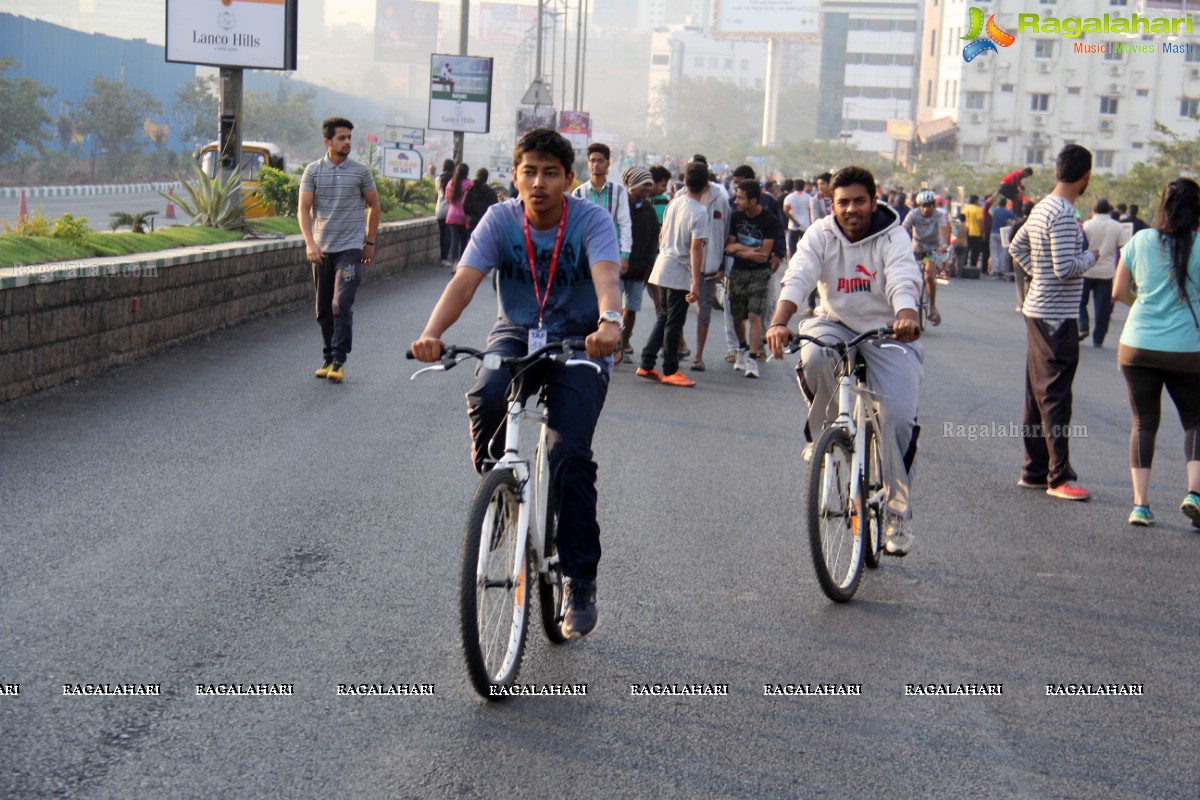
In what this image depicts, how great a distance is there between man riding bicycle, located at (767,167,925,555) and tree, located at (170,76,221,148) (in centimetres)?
5972

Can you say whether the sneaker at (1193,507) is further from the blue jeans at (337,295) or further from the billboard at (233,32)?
the billboard at (233,32)

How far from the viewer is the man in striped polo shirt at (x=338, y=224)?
11.0 m

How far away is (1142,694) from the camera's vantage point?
498 centimetres

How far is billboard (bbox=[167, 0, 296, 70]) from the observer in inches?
750

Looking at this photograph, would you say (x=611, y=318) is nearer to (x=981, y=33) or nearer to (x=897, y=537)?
(x=897, y=537)

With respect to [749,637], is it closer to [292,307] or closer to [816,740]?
[816,740]

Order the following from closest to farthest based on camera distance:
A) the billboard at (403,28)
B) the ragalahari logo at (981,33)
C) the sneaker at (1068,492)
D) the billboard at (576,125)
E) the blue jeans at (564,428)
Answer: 1. the blue jeans at (564,428)
2. the sneaker at (1068,492)
3. the billboard at (576,125)
4. the ragalahari logo at (981,33)
5. the billboard at (403,28)

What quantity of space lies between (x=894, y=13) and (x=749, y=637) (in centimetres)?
14811

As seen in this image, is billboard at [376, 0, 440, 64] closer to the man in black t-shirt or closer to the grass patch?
the grass patch

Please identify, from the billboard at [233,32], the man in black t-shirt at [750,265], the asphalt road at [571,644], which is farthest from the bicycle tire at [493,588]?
the billboard at [233,32]

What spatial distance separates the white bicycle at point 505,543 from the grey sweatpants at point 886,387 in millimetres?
1737

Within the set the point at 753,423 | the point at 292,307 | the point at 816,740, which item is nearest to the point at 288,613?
the point at 816,740

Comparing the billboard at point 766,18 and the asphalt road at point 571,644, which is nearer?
the asphalt road at point 571,644

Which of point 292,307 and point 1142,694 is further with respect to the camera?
point 292,307
